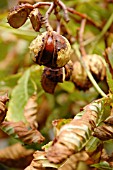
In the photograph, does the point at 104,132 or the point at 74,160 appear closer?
the point at 104,132

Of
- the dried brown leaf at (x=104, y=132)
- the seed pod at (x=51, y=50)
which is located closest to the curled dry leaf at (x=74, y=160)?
the dried brown leaf at (x=104, y=132)

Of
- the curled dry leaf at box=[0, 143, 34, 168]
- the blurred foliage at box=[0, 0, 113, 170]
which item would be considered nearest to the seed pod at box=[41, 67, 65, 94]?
the blurred foliage at box=[0, 0, 113, 170]

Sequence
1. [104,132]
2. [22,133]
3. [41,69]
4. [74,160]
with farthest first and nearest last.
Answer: [41,69]
[74,160]
[22,133]
[104,132]

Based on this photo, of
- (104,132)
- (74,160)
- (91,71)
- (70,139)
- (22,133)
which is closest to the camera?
(70,139)

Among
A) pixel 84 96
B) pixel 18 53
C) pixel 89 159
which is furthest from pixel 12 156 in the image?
pixel 18 53

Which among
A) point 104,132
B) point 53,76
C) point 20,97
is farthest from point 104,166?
point 20,97

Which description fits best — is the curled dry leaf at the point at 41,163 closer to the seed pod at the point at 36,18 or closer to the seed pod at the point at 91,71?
the seed pod at the point at 36,18

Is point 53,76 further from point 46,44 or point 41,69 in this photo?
point 41,69
